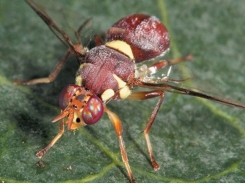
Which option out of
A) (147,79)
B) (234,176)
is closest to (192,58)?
(147,79)

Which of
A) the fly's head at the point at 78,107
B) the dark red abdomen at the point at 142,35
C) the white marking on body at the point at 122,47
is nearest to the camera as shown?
the fly's head at the point at 78,107

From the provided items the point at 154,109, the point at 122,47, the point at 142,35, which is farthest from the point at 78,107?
the point at 142,35

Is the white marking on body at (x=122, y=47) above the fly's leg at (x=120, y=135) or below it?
above

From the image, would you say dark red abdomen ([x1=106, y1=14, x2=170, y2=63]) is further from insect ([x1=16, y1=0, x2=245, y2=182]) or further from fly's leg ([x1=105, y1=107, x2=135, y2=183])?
fly's leg ([x1=105, y1=107, x2=135, y2=183])

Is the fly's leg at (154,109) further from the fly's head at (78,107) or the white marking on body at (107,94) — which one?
the fly's head at (78,107)

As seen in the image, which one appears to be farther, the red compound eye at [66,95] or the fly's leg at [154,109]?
the fly's leg at [154,109]

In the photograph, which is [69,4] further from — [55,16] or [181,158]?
[181,158]

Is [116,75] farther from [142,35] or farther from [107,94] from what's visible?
[142,35]

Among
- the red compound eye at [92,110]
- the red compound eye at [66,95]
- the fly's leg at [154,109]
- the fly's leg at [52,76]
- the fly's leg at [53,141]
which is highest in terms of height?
the red compound eye at [66,95]

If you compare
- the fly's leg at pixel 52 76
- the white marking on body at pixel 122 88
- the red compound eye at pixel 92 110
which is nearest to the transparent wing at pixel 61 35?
A: the fly's leg at pixel 52 76
